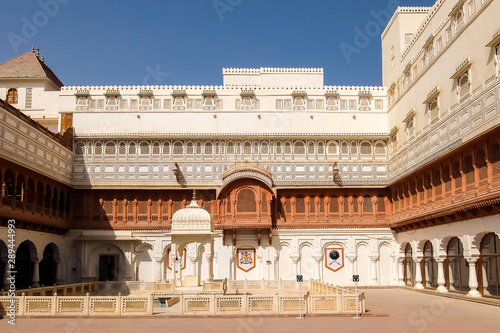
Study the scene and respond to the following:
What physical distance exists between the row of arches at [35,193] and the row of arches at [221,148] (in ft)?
12.3

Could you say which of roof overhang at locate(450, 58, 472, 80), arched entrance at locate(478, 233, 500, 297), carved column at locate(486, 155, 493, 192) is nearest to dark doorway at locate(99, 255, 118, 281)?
arched entrance at locate(478, 233, 500, 297)

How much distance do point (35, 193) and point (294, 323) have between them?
62.8ft

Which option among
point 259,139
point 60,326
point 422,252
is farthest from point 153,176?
point 60,326

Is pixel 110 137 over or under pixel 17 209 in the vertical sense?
over

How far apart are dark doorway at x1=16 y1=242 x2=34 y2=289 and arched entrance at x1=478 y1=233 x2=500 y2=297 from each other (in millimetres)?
23651

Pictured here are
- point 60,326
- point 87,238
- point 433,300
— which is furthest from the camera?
point 87,238

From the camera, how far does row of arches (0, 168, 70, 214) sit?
2825cm

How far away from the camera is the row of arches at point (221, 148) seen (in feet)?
122

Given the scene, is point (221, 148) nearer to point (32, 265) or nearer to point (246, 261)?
point (246, 261)

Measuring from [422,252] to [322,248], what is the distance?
697cm

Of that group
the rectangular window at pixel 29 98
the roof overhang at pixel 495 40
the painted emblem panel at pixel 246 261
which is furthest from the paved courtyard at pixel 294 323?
the rectangular window at pixel 29 98

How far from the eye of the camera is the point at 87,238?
3597 centimetres

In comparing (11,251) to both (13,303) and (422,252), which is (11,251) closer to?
(13,303)

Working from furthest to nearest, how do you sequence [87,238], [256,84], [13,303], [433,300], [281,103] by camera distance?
[256,84], [281,103], [87,238], [433,300], [13,303]
